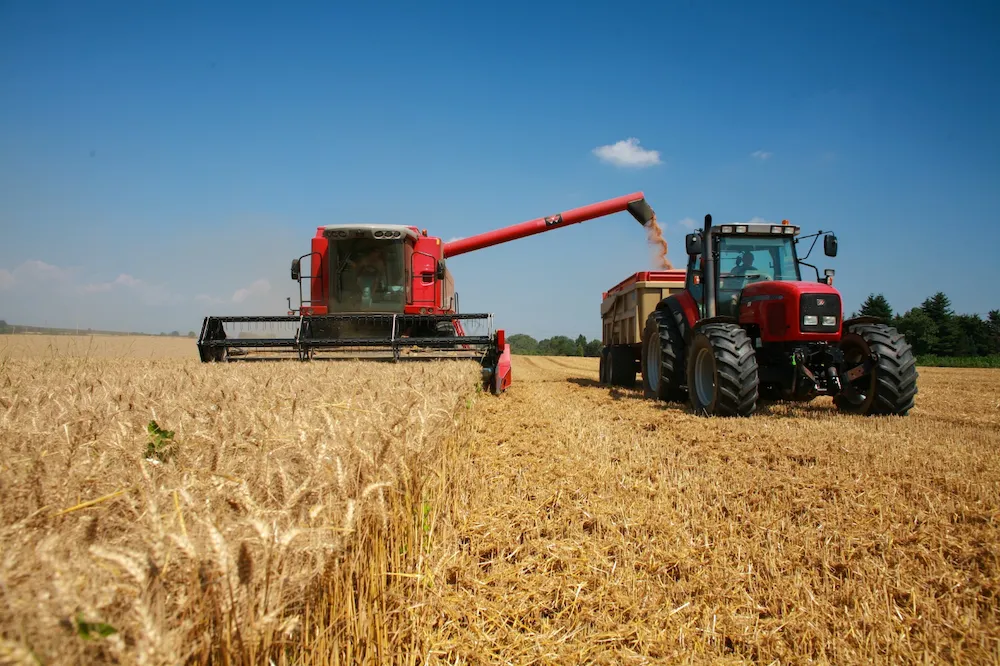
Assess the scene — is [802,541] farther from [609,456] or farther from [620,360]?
[620,360]

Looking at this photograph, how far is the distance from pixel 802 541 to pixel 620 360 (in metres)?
8.60

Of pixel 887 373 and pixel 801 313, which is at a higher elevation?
pixel 801 313

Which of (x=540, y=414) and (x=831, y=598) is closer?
(x=831, y=598)

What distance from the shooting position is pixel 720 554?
106 inches

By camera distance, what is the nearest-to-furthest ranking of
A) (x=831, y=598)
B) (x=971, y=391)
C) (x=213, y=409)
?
1. (x=831, y=598)
2. (x=213, y=409)
3. (x=971, y=391)

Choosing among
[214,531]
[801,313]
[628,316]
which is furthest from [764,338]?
[214,531]

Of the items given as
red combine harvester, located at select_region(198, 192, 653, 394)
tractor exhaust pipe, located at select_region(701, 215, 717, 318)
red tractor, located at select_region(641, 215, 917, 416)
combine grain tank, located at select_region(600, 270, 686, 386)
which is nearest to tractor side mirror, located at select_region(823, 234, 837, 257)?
red tractor, located at select_region(641, 215, 917, 416)

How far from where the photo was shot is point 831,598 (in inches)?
92.4

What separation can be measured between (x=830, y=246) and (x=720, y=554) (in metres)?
5.65

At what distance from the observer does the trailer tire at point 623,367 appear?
11312mm

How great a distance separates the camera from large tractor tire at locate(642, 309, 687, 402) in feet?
26.1

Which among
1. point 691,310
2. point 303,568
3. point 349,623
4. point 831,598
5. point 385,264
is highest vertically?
point 385,264

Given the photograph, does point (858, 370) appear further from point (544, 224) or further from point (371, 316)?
point (544, 224)

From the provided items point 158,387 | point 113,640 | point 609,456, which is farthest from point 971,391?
point 113,640
